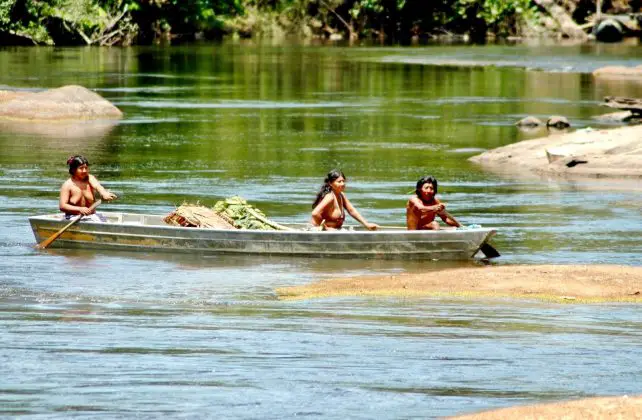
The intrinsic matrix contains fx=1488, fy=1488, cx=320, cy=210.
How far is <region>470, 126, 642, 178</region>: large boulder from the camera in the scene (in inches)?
1122

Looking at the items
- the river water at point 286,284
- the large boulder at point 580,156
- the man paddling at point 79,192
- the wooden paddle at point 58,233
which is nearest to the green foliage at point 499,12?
the river water at point 286,284

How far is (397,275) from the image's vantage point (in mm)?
16906

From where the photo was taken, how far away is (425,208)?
1830 centimetres

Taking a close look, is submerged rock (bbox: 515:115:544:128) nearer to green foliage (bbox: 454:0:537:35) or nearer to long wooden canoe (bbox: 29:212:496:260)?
long wooden canoe (bbox: 29:212:496:260)

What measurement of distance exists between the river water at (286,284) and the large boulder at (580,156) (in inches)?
31.8

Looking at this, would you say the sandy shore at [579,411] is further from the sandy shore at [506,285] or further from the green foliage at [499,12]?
the green foliage at [499,12]

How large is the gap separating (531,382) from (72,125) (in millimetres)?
28448

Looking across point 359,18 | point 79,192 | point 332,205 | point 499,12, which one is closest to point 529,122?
point 332,205

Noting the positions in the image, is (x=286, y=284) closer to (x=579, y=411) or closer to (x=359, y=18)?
(x=579, y=411)

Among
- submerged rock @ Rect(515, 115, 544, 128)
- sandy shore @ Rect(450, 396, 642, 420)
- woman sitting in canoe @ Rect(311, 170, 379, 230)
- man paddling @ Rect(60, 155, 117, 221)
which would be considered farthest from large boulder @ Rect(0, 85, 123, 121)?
sandy shore @ Rect(450, 396, 642, 420)

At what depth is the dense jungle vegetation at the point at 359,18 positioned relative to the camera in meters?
92.1

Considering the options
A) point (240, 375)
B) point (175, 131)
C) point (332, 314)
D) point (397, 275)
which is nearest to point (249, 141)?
point (175, 131)

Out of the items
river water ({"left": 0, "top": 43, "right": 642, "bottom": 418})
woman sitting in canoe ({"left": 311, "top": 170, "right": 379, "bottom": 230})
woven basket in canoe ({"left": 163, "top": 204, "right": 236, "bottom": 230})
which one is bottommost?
river water ({"left": 0, "top": 43, "right": 642, "bottom": 418})

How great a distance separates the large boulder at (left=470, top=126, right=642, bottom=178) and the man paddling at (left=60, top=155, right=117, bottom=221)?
1219 cm
